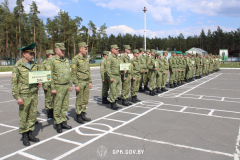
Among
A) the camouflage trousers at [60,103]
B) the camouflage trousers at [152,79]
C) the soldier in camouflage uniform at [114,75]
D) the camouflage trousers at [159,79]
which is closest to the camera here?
the camouflage trousers at [60,103]

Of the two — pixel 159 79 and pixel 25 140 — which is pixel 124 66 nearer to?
pixel 159 79

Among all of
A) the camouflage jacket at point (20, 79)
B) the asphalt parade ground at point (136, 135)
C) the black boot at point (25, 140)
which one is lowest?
the asphalt parade ground at point (136, 135)

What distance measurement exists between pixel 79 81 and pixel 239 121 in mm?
4839

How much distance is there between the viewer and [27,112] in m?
4.25

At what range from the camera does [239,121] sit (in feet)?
18.6

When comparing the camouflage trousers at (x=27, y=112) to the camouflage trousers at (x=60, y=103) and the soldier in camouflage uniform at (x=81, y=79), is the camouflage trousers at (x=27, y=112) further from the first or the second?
the soldier in camouflage uniform at (x=81, y=79)

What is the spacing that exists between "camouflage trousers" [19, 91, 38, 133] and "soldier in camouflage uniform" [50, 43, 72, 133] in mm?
614

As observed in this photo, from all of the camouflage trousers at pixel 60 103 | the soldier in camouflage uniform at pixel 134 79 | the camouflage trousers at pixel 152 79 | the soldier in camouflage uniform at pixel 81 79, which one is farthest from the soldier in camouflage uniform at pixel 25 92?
the camouflage trousers at pixel 152 79

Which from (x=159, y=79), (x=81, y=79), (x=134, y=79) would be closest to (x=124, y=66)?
(x=134, y=79)

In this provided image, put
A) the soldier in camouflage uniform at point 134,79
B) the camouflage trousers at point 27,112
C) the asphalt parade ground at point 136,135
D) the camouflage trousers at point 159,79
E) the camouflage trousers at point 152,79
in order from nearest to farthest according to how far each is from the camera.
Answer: the asphalt parade ground at point 136,135 < the camouflage trousers at point 27,112 < the soldier in camouflage uniform at point 134,79 < the camouflage trousers at point 152,79 < the camouflage trousers at point 159,79

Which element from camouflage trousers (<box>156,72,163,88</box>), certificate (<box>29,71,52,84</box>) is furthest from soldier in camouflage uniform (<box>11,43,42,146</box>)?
camouflage trousers (<box>156,72,163,88</box>)

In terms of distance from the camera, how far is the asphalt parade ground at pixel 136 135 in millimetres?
3777

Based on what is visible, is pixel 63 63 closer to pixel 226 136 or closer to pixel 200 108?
pixel 226 136

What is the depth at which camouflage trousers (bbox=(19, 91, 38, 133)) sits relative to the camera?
13.7 ft
